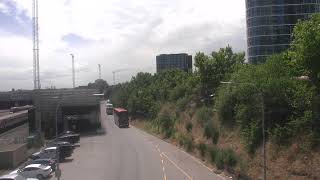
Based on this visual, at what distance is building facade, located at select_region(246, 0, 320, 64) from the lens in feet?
403

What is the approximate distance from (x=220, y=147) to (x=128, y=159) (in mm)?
10148

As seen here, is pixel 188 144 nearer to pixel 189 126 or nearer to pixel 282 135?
pixel 189 126

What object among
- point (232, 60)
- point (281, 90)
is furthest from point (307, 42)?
point (232, 60)

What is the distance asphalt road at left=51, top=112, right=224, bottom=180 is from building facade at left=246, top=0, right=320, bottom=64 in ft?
164

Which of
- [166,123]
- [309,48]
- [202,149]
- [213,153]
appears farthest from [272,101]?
[166,123]

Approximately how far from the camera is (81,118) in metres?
106

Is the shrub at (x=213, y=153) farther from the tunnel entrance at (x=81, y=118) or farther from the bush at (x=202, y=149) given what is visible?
the tunnel entrance at (x=81, y=118)

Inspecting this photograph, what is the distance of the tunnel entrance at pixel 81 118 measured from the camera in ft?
342

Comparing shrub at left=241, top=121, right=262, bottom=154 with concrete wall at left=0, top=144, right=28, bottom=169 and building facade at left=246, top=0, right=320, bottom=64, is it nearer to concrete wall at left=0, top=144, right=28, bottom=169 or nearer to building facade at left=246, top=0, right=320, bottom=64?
concrete wall at left=0, top=144, right=28, bottom=169

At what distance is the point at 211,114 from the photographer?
6825 cm

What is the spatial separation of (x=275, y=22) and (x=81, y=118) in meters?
48.3

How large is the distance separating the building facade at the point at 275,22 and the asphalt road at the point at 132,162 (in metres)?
50.0

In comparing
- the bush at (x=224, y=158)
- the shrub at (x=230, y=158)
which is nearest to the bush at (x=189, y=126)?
the bush at (x=224, y=158)

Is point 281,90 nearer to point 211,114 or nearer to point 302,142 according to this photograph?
point 302,142
